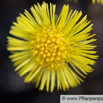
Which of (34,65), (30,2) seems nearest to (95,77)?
(34,65)

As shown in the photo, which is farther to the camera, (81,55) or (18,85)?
(18,85)

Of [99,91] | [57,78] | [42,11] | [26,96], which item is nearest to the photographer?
[42,11]

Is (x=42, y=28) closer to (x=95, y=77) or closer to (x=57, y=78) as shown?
(x=57, y=78)

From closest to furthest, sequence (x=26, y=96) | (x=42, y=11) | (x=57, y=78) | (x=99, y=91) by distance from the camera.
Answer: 1. (x=42, y=11)
2. (x=57, y=78)
3. (x=99, y=91)
4. (x=26, y=96)

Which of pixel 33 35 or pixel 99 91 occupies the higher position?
pixel 33 35
